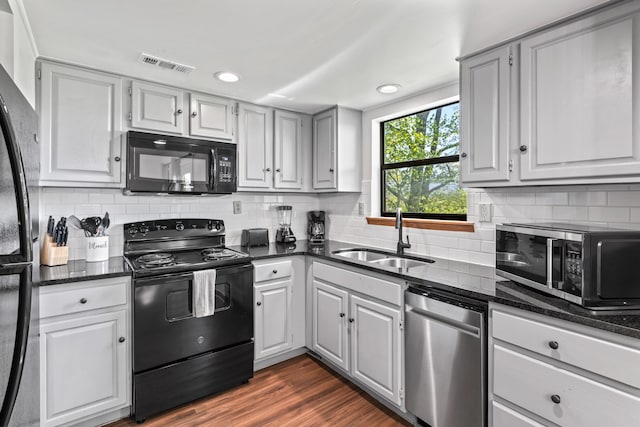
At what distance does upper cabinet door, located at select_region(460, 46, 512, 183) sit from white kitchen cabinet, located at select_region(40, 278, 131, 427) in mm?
2155

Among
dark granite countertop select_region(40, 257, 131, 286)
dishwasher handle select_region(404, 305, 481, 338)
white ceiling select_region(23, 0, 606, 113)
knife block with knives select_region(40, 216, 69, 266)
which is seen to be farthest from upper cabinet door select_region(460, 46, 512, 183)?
knife block with knives select_region(40, 216, 69, 266)

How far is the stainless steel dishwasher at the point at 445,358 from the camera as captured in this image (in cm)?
156

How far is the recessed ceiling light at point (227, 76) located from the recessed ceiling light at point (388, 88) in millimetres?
1052

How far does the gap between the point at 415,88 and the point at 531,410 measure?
2105mm

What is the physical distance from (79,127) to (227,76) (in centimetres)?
100

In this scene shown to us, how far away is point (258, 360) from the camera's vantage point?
2549 mm

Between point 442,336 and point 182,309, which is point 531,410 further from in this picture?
point 182,309

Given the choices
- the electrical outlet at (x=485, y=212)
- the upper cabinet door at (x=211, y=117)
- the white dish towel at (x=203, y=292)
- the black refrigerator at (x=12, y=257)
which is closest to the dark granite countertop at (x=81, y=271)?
the white dish towel at (x=203, y=292)

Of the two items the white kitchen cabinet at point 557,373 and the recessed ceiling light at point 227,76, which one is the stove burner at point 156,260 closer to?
the recessed ceiling light at point 227,76

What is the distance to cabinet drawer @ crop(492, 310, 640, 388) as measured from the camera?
43.5 inches

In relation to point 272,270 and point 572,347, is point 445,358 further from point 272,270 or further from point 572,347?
point 272,270

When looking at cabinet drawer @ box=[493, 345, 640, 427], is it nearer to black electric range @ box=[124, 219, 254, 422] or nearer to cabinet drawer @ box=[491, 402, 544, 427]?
cabinet drawer @ box=[491, 402, 544, 427]

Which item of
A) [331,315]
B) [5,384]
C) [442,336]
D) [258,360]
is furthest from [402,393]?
[5,384]

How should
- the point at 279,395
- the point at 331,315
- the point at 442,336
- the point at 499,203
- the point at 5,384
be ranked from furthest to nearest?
the point at 331,315 < the point at 279,395 < the point at 499,203 < the point at 442,336 < the point at 5,384
